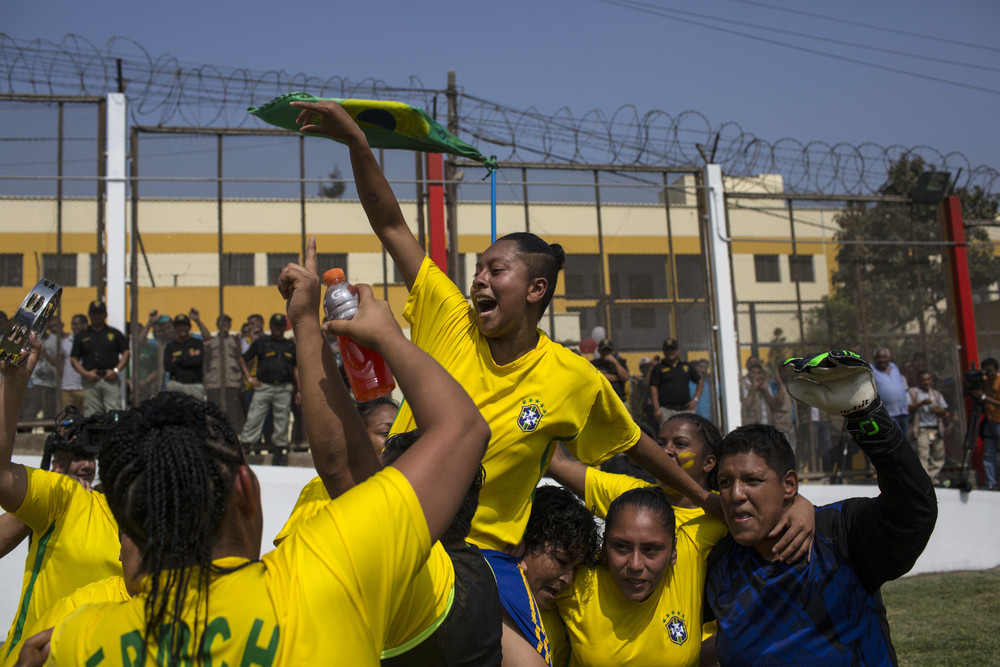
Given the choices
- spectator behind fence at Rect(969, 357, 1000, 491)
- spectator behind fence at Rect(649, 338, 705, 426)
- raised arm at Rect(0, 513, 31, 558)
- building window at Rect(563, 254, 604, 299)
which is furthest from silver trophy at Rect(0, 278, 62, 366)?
spectator behind fence at Rect(969, 357, 1000, 491)

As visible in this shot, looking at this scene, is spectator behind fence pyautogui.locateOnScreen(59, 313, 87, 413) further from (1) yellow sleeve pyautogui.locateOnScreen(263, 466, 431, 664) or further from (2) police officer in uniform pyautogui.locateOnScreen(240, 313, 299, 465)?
(1) yellow sleeve pyautogui.locateOnScreen(263, 466, 431, 664)

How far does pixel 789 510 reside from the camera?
2887 millimetres

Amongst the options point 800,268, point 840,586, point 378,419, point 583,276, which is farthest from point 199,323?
point 840,586

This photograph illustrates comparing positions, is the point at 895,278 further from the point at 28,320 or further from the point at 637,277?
the point at 28,320

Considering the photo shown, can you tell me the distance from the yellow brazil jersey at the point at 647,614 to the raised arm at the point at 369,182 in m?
1.48

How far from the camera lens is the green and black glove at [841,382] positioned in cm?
246

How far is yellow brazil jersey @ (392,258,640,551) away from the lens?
306cm

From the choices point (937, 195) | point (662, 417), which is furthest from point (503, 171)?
point (937, 195)

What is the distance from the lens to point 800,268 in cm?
1167

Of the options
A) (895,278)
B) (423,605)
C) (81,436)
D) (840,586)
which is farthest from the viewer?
(895,278)

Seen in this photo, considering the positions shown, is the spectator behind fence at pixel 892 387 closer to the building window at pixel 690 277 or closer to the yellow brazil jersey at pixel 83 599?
the building window at pixel 690 277

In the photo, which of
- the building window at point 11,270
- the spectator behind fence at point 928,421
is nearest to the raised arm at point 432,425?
the building window at point 11,270

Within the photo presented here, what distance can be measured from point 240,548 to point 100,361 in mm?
8325

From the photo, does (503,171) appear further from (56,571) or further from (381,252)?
(56,571)
